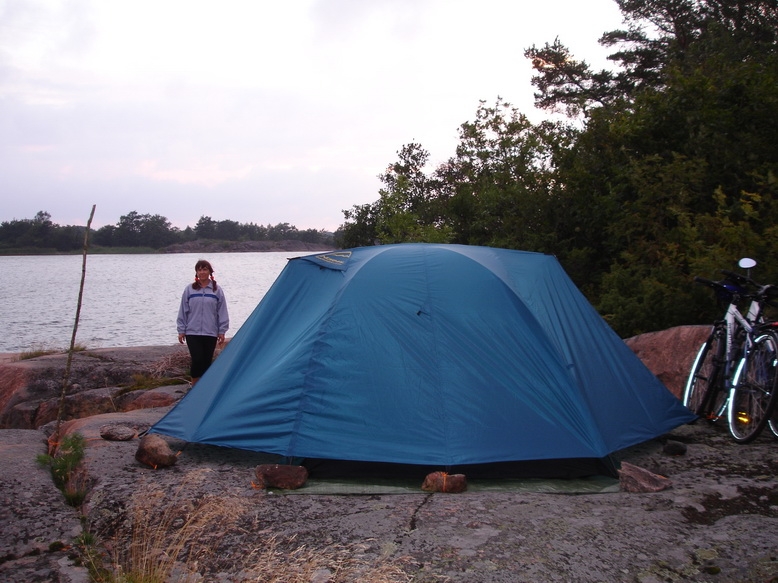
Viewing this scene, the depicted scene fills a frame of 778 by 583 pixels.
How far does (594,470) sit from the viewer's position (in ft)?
17.8

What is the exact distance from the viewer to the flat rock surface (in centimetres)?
364

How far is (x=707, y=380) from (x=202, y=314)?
537cm

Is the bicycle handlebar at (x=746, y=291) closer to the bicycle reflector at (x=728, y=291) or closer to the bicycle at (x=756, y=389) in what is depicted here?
the bicycle reflector at (x=728, y=291)

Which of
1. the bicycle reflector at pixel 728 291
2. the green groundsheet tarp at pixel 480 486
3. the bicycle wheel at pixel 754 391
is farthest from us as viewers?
the bicycle reflector at pixel 728 291

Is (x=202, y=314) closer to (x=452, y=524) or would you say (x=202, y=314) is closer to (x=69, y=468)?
(x=69, y=468)

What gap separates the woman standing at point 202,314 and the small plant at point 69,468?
110 inches

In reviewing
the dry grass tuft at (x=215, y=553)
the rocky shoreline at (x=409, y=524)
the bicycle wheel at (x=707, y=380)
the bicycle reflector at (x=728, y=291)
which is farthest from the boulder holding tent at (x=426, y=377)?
the bicycle reflector at (x=728, y=291)

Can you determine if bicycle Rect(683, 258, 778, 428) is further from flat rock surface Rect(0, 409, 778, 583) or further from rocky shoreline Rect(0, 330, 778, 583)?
flat rock surface Rect(0, 409, 778, 583)

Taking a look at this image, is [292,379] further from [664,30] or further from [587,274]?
[664,30]

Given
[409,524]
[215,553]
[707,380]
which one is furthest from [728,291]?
[215,553]

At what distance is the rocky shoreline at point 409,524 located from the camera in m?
3.62

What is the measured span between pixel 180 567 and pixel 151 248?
7011 centimetres

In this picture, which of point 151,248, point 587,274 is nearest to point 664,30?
point 587,274

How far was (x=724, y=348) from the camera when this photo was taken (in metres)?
6.51
